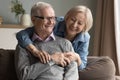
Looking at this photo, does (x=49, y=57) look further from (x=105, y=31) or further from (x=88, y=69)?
(x=105, y=31)

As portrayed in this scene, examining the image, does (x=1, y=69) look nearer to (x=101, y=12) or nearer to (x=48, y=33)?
(x=48, y=33)

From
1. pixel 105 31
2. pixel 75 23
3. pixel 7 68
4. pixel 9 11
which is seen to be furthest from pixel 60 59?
pixel 9 11

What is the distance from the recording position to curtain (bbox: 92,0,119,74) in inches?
150

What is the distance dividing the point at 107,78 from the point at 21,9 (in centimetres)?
231

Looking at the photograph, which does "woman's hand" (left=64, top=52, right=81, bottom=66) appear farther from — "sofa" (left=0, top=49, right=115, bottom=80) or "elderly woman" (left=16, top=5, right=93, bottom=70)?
"sofa" (left=0, top=49, right=115, bottom=80)

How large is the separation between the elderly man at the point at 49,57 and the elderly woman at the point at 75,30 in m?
0.06

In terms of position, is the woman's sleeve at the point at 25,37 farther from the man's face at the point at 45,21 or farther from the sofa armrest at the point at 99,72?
the sofa armrest at the point at 99,72

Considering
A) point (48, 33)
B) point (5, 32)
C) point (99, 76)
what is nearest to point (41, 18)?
point (48, 33)

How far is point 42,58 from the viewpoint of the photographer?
1.85 metres

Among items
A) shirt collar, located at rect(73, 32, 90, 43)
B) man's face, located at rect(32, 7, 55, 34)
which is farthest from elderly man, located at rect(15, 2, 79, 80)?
shirt collar, located at rect(73, 32, 90, 43)

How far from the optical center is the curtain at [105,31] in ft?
12.5

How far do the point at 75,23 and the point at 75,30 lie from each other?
0.06m

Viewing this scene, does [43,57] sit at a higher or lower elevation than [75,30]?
lower

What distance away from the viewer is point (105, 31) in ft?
12.8
